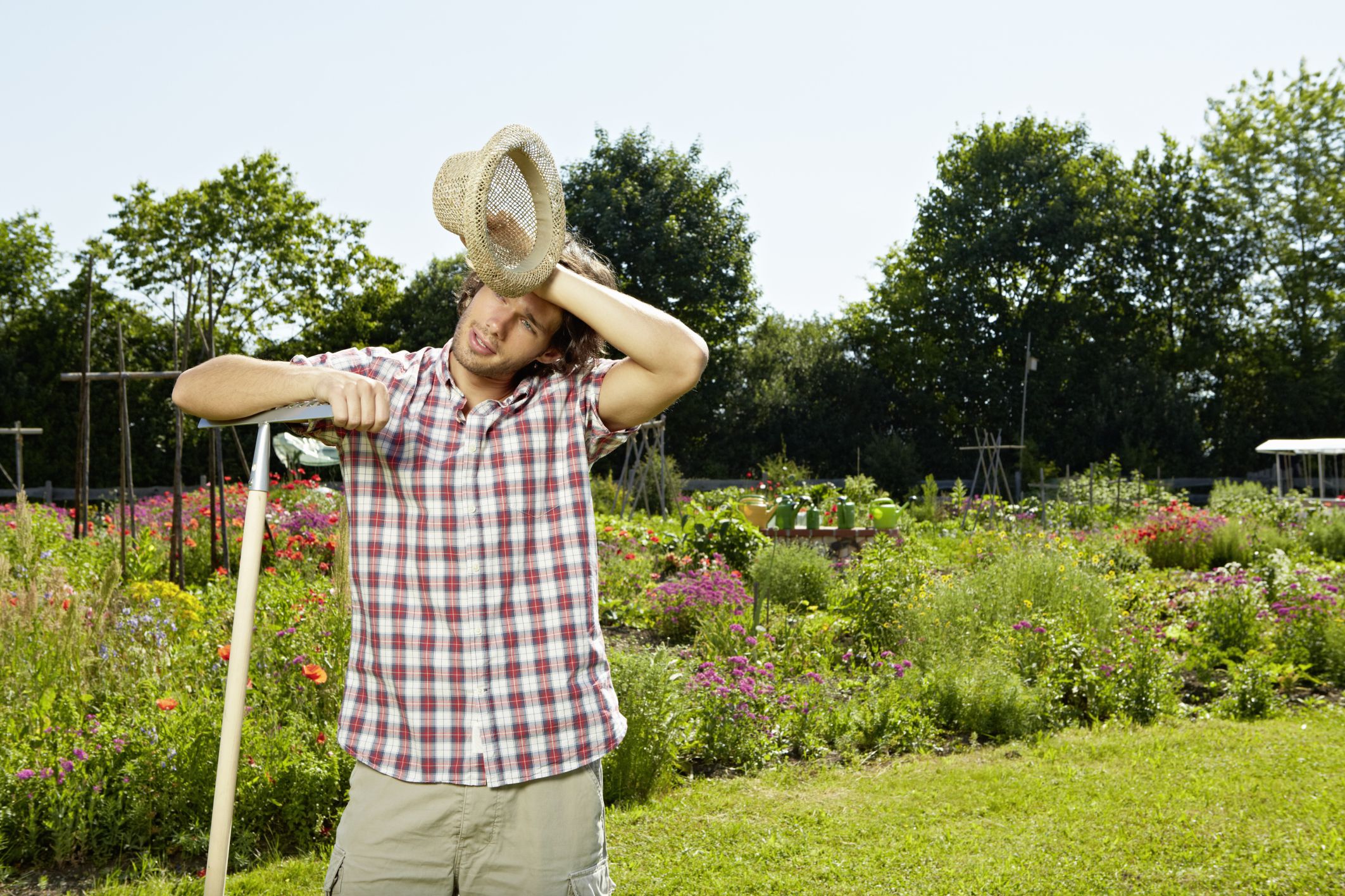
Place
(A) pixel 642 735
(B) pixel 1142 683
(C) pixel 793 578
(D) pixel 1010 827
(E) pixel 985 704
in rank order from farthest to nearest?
(C) pixel 793 578
(B) pixel 1142 683
(E) pixel 985 704
(A) pixel 642 735
(D) pixel 1010 827

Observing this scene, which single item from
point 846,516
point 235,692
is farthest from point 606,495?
point 235,692

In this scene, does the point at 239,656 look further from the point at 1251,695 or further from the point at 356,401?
the point at 1251,695

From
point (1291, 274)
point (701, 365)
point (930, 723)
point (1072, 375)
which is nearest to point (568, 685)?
point (701, 365)

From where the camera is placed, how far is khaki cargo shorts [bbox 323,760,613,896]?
5.04 feet

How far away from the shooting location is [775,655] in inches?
221

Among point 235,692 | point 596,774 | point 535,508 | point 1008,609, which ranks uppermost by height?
point 535,508

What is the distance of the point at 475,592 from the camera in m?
1.55

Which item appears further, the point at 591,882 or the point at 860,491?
the point at 860,491

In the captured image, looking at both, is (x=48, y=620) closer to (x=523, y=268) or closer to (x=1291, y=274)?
(x=523, y=268)

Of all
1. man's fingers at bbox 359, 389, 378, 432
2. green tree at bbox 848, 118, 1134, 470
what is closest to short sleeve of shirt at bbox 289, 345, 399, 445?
man's fingers at bbox 359, 389, 378, 432

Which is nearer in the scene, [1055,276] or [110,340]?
[110,340]

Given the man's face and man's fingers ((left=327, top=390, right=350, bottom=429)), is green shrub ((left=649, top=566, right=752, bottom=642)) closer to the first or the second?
the man's face

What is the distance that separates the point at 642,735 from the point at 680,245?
62.8 feet

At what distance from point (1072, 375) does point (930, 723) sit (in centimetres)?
1998
